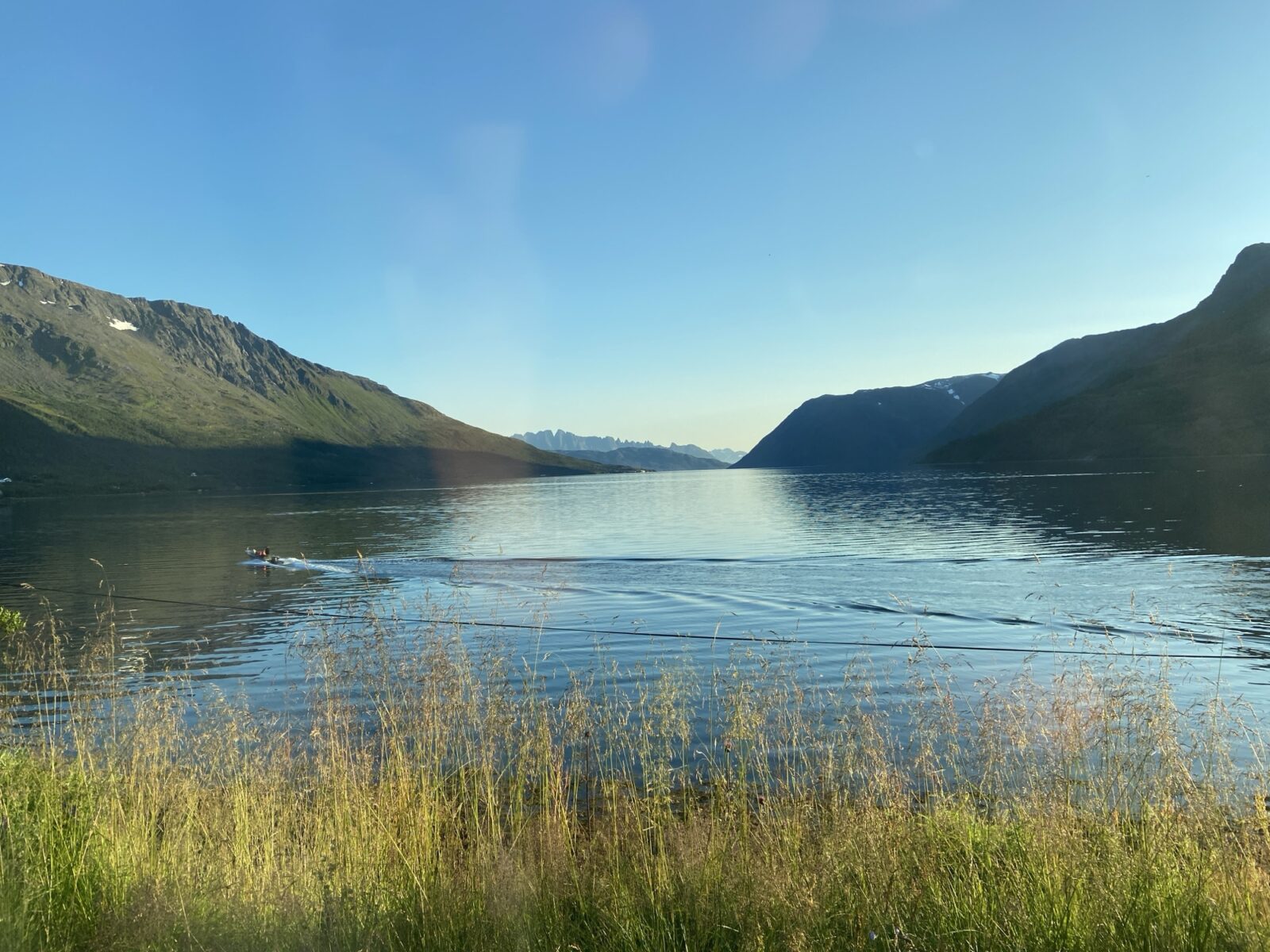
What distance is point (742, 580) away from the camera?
3509 cm

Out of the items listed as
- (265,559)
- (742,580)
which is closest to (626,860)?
(742,580)

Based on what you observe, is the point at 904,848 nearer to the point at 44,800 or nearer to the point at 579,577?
the point at 44,800

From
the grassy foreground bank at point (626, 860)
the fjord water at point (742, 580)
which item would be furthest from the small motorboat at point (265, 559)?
the grassy foreground bank at point (626, 860)

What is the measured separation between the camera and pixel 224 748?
9.75m

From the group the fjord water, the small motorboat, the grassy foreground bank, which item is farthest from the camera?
the small motorboat

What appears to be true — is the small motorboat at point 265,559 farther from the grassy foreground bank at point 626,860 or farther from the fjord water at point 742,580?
the grassy foreground bank at point 626,860

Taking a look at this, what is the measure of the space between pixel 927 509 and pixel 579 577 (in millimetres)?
42361

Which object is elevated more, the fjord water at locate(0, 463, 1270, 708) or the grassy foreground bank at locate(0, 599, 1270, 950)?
the grassy foreground bank at locate(0, 599, 1270, 950)

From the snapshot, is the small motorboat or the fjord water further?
the small motorboat

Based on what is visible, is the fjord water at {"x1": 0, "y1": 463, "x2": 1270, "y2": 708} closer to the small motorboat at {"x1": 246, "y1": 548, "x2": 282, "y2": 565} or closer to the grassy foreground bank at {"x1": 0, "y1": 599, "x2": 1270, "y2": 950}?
the small motorboat at {"x1": 246, "y1": 548, "x2": 282, "y2": 565}

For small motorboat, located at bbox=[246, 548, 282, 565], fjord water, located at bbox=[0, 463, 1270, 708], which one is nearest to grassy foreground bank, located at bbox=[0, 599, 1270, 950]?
fjord water, located at bbox=[0, 463, 1270, 708]

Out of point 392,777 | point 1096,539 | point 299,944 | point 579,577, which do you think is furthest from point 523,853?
point 1096,539

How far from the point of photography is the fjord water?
2128 centimetres

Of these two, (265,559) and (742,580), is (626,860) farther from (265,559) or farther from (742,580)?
(265,559)
